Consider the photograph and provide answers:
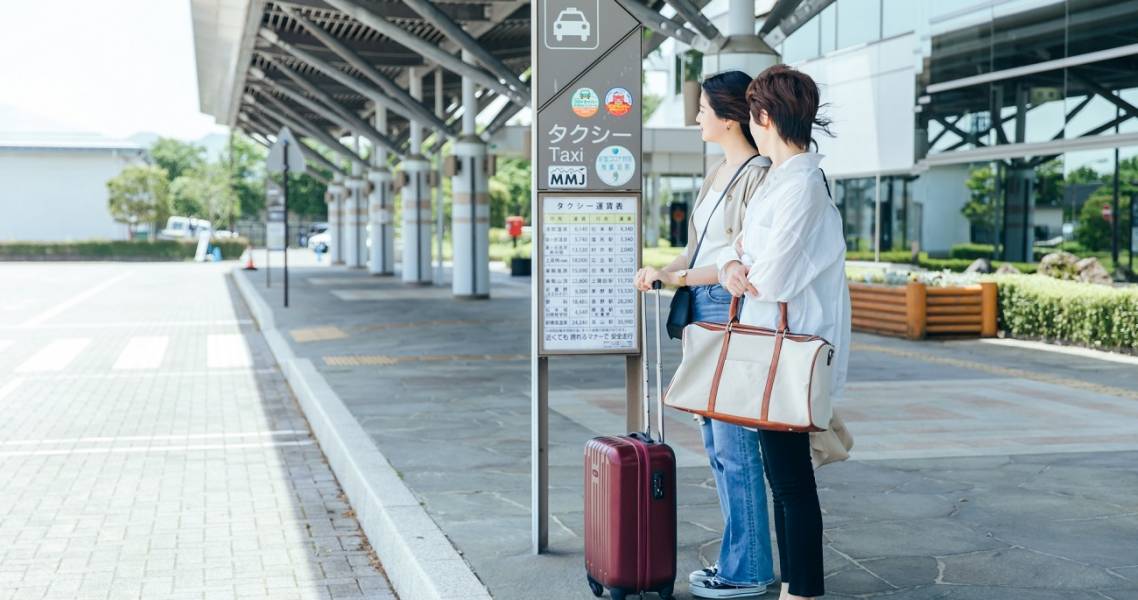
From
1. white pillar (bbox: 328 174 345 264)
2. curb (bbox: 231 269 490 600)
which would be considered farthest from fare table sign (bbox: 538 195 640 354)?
white pillar (bbox: 328 174 345 264)

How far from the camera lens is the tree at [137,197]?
62875 mm

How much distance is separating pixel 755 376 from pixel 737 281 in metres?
0.30

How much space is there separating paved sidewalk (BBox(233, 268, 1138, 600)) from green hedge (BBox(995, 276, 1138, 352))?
0.71 metres

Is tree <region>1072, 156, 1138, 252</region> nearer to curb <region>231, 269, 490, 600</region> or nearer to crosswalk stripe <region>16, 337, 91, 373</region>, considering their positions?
curb <region>231, 269, 490, 600</region>

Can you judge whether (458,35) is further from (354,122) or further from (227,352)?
(354,122)

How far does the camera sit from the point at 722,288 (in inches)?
174

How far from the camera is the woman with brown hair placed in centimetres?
437

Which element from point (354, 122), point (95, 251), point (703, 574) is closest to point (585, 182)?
point (703, 574)

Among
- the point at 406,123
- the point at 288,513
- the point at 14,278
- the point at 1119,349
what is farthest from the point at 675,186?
the point at 288,513

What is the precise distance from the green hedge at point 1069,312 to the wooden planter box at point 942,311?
0.64ft

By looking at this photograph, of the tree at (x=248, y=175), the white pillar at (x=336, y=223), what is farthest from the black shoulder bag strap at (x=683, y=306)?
the tree at (x=248, y=175)

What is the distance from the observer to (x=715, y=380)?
404 centimetres

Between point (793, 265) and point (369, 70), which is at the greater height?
point (369, 70)

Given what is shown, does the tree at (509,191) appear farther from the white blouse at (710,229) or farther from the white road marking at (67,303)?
the white blouse at (710,229)
